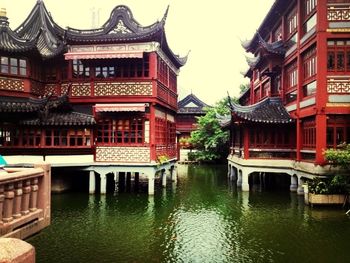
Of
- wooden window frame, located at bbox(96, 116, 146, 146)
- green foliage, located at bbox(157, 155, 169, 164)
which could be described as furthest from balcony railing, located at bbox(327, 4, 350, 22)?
green foliage, located at bbox(157, 155, 169, 164)

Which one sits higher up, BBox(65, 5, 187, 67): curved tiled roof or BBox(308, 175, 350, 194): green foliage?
BBox(65, 5, 187, 67): curved tiled roof

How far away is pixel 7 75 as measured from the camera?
21.4 metres

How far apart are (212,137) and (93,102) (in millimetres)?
22547

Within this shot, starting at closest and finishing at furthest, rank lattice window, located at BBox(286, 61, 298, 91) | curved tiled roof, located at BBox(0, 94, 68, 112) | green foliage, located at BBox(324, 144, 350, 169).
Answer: green foliage, located at BBox(324, 144, 350, 169)
curved tiled roof, located at BBox(0, 94, 68, 112)
lattice window, located at BBox(286, 61, 298, 91)

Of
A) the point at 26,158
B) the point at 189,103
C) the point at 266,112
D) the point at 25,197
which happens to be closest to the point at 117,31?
the point at 26,158

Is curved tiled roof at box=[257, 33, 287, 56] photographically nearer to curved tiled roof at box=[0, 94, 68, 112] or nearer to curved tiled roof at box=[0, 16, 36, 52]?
curved tiled roof at box=[0, 94, 68, 112]

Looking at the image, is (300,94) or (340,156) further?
(300,94)

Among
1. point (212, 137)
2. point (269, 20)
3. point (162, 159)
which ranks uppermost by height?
point (269, 20)

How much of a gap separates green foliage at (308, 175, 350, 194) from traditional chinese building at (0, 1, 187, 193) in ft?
27.6

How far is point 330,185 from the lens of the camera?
56.6 ft

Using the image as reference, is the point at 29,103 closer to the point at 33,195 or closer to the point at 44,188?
the point at 44,188

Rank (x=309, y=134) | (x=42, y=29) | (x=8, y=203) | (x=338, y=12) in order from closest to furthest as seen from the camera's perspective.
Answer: (x=8, y=203)
(x=338, y=12)
(x=309, y=134)
(x=42, y=29)

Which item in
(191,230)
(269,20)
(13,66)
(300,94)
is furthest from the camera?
(269,20)

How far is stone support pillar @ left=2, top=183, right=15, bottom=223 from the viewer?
613 cm
